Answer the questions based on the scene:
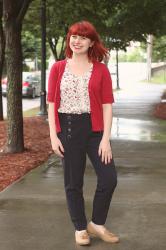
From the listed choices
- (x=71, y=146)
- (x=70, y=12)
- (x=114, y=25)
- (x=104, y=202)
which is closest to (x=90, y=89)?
(x=71, y=146)

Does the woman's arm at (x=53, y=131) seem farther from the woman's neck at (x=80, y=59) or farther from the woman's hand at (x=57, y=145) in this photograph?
the woman's neck at (x=80, y=59)

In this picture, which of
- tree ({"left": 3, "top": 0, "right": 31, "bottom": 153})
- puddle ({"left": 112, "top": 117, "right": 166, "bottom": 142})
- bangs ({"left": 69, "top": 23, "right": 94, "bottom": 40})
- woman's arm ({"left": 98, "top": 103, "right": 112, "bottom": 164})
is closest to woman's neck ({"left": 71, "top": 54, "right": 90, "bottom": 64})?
bangs ({"left": 69, "top": 23, "right": 94, "bottom": 40})

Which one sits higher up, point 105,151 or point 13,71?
point 13,71

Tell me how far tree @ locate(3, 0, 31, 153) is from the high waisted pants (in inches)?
188

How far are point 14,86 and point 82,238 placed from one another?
4.99 m

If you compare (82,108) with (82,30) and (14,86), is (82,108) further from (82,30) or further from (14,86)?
(14,86)

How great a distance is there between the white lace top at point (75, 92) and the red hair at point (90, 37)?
0.13 meters

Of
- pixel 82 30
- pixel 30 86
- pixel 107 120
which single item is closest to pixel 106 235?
pixel 107 120

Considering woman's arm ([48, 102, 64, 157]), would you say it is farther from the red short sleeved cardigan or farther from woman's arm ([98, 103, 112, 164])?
woman's arm ([98, 103, 112, 164])

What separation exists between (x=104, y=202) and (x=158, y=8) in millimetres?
13811

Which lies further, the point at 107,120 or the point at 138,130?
the point at 138,130

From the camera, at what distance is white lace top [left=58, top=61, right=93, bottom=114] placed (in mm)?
4215

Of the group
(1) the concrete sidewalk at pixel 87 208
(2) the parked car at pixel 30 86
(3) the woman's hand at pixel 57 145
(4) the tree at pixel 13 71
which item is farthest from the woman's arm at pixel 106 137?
(2) the parked car at pixel 30 86

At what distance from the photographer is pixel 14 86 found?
9.04 m
